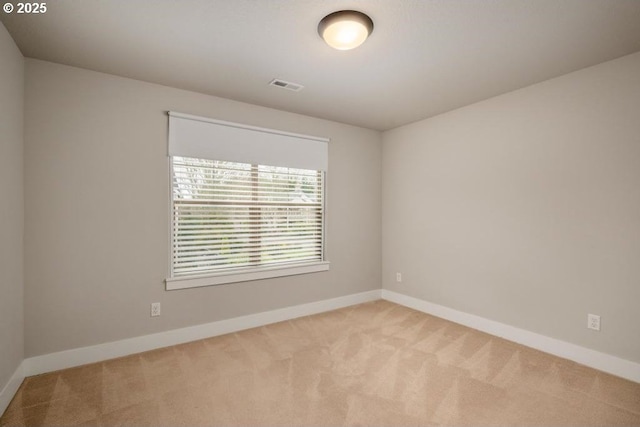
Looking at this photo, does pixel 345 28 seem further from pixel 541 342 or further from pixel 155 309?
pixel 541 342

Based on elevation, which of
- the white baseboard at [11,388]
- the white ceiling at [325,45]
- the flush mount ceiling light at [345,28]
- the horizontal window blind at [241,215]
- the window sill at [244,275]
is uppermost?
the white ceiling at [325,45]

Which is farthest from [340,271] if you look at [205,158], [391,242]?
[205,158]

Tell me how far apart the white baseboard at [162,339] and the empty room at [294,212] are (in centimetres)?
2

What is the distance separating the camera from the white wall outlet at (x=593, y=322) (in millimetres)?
2629

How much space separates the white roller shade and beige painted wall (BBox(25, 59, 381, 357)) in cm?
12

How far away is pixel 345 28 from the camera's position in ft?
6.57

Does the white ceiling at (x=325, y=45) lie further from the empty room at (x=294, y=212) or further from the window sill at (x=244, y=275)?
the window sill at (x=244, y=275)

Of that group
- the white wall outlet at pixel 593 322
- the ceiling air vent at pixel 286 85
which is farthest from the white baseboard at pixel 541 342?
the ceiling air vent at pixel 286 85

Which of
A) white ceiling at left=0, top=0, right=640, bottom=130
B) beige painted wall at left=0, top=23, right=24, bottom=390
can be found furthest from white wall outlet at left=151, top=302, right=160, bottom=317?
white ceiling at left=0, top=0, right=640, bottom=130

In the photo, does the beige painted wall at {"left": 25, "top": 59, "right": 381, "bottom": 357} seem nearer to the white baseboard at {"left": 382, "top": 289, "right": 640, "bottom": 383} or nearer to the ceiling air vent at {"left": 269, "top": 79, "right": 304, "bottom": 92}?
the ceiling air vent at {"left": 269, "top": 79, "right": 304, "bottom": 92}

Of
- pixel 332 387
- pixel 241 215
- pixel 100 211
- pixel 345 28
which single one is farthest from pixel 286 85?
pixel 332 387

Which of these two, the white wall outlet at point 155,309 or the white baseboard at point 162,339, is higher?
the white wall outlet at point 155,309

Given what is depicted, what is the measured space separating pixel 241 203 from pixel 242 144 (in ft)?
2.17

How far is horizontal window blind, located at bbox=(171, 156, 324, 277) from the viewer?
3188mm
